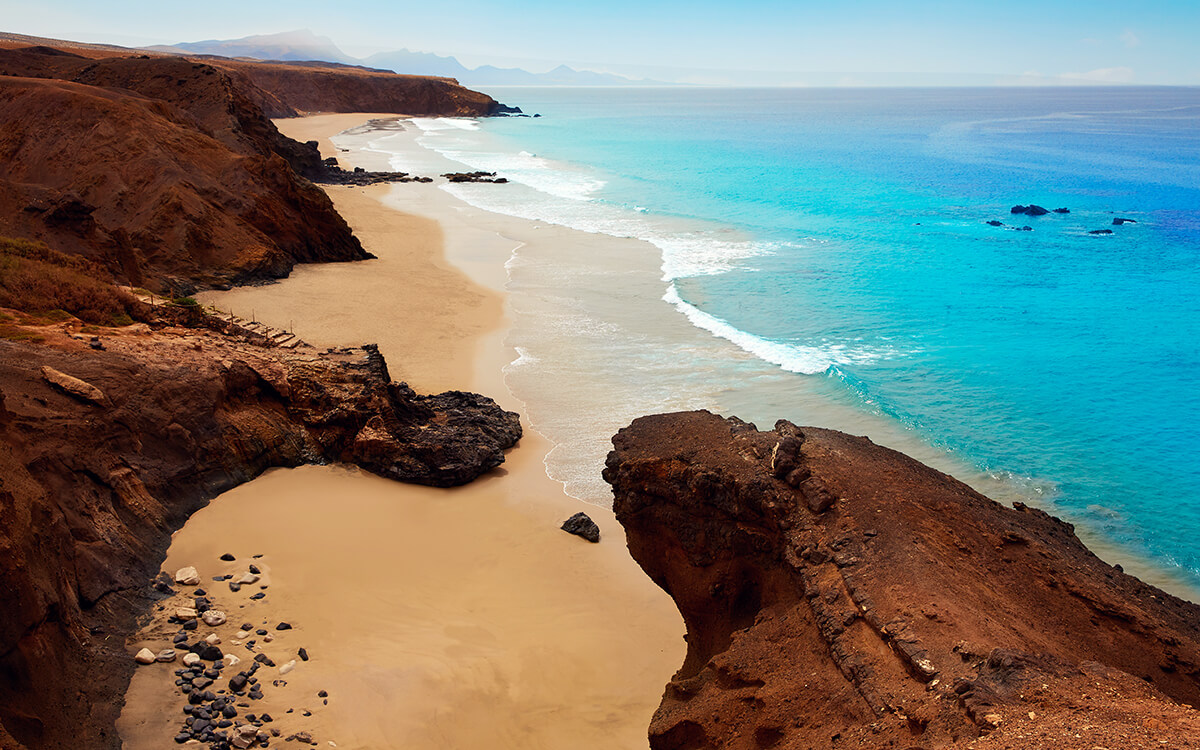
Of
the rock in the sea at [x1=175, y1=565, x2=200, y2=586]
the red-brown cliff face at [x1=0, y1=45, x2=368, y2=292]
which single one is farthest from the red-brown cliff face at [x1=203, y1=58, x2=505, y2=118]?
the rock in the sea at [x1=175, y1=565, x2=200, y2=586]

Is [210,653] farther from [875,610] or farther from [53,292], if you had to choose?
[53,292]

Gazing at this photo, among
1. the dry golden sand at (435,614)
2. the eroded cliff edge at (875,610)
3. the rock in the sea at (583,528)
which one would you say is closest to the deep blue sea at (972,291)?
the rock in the sea at (583,528)

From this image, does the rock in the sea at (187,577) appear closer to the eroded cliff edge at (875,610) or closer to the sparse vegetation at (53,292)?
the sparse vegetation at (53,292)

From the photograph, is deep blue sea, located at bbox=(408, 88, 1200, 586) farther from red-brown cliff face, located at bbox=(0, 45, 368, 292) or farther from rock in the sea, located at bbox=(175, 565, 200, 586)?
rock in the sea, located at bbox=(175, 565, 200, 586)

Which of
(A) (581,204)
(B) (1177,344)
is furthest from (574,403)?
(A) (581,204)

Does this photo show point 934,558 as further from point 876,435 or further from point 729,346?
point 729,346
